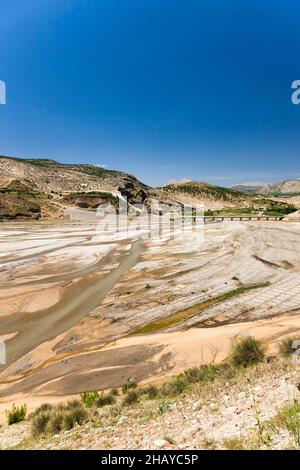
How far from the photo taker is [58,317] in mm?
20969

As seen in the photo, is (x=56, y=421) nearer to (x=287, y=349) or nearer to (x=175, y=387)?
(x=175, y=387)

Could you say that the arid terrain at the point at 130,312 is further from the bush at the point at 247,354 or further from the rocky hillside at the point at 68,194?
the rocky hillside at the point at 68,194

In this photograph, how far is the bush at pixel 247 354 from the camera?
10.4 m

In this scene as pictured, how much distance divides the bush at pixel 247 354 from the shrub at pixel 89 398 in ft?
16.1

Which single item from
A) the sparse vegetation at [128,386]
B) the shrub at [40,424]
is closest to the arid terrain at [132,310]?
the sparse vegetation at [128,386]

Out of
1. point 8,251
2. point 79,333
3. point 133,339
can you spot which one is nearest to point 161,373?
point 133,339

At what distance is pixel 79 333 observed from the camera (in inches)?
713

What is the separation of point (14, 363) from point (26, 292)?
11067 millimetres

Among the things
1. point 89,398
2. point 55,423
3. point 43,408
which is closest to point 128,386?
point 89,398

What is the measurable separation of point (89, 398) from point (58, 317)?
11750mm

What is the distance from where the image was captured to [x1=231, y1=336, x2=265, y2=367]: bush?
10.4 m

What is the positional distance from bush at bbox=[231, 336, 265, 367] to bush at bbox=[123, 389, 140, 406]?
3.51m

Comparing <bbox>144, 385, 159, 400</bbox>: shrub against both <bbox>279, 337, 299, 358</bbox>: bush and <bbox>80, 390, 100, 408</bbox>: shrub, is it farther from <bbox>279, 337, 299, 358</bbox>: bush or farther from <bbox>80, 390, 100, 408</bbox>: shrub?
<bbox>279, 337, 299, 358</bbox>: bush
